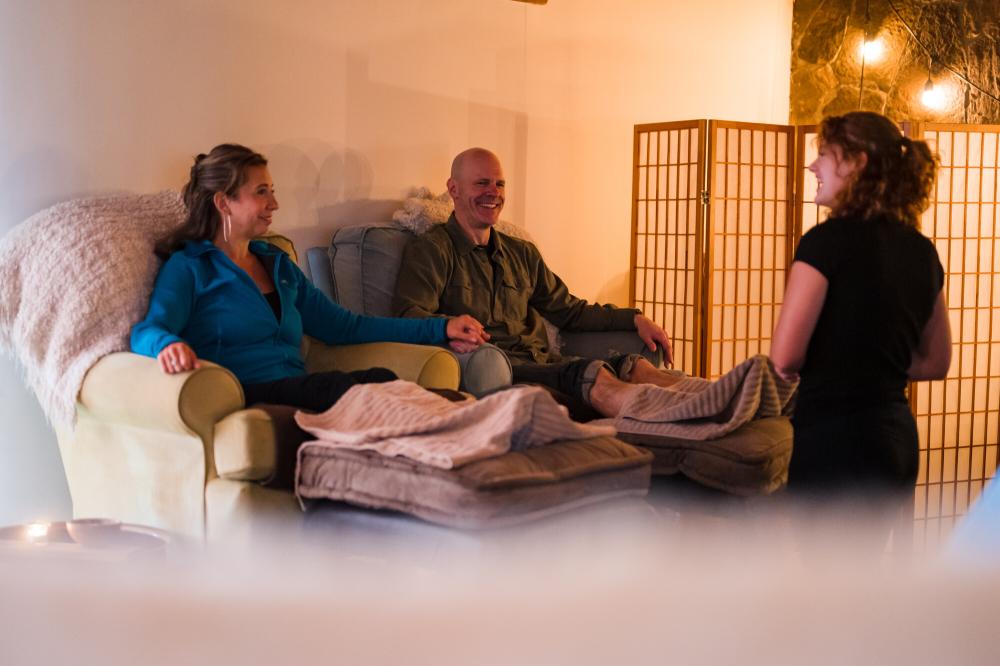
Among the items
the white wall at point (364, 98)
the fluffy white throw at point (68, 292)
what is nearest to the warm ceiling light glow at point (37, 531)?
the fluffy white throw at point (68, 292)

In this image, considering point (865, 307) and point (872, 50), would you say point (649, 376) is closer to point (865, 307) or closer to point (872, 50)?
point (865, 307)

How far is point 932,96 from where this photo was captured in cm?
562

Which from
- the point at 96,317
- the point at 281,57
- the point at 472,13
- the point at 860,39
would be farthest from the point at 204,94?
the point at 860,39

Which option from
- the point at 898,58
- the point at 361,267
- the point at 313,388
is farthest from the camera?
the point at 898,58

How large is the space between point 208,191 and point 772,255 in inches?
107

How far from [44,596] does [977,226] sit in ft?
16.1

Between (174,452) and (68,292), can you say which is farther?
(68,292)

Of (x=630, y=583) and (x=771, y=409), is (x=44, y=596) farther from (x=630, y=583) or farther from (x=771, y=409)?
(x=771, y=409)

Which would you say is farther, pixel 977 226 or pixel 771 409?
pixel 977 226

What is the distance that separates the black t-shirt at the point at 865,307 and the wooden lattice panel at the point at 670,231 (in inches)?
96.5

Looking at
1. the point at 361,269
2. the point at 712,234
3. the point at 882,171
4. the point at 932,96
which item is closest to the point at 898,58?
the point at 932,96

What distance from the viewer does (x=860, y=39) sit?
18.5 ft

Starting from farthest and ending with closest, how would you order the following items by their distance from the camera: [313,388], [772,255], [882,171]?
[772,255] < [313,388] < [882,171]

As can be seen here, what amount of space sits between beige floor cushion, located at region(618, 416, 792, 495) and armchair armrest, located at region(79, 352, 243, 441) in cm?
103
